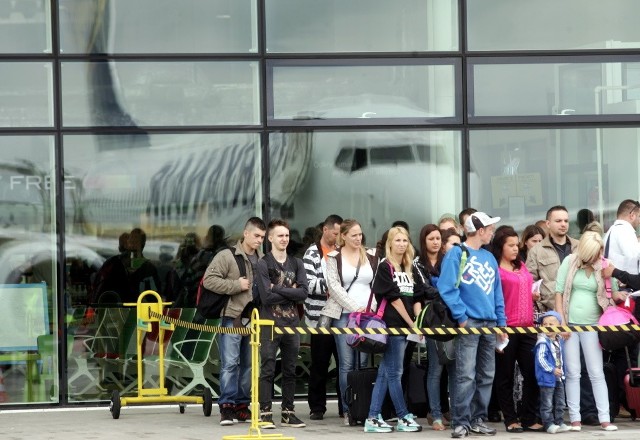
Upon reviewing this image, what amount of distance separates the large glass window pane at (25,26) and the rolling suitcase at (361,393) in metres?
5.06

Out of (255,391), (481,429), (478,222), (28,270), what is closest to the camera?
(255,391)

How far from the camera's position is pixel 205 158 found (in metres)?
16.5

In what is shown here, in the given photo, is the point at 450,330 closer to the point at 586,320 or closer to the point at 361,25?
the point at 586,320

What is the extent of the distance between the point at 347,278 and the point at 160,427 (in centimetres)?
231

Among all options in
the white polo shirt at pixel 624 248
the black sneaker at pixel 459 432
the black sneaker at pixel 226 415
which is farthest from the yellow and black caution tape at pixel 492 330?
the white polo shirt at pixel 624 248

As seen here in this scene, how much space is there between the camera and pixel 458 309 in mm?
13281

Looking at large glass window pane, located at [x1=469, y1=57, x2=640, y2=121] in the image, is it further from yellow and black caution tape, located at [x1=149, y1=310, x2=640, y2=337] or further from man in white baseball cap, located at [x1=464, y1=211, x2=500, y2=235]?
yellow and black caution tape, located at [x1=149, y1=310, x2=640, y2=337]

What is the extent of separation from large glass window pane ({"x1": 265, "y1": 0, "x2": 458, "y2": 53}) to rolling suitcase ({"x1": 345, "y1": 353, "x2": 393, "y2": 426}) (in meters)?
4.13

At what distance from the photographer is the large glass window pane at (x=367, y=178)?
16594 millimetres

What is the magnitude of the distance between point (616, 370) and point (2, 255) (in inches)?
258

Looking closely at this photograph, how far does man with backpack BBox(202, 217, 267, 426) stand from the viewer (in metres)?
14.5

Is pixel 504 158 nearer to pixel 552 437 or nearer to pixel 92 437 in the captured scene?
pixel 552 437

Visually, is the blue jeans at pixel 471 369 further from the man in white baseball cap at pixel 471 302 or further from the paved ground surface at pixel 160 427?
the paved ground surface at pixel 160 427

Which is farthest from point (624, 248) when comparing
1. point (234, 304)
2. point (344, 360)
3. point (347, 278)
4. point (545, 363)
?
point (234, 304)
